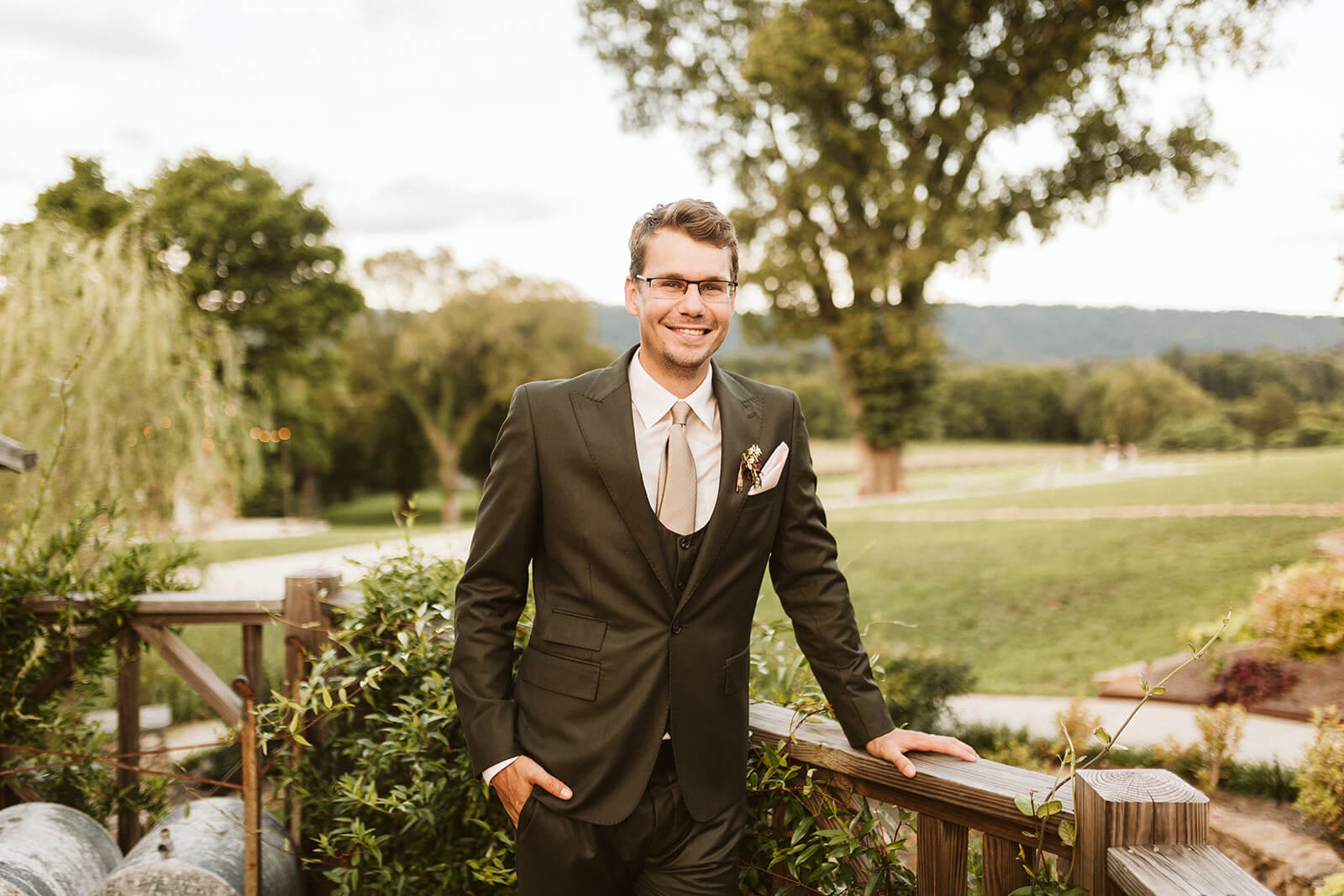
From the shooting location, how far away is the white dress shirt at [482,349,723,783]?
5.98ft

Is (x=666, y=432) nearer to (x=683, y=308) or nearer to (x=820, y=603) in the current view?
(x=683, y=308)

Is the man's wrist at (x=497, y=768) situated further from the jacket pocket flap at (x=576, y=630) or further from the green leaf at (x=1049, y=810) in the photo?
the green leaf at (x=1049, y=810)

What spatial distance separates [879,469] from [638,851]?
757 inches

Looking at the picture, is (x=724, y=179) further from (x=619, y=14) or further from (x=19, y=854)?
(x=19, y=854)

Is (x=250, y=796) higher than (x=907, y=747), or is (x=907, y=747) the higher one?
(x=907, y=747)

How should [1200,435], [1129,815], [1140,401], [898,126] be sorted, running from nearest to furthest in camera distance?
1. [1129,815]
2. [898,126]
3. [1200,435]
4. [1140,401]

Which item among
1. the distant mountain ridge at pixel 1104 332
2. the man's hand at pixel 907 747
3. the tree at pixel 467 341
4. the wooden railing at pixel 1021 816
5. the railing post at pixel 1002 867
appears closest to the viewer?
the wooden railing at pixel 1021 816

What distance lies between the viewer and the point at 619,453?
177 centimetres

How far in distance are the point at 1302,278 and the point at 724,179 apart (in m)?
13.2

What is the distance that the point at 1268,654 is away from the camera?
19.1 ft

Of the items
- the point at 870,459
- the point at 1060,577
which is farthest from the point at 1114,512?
the point at 870,459

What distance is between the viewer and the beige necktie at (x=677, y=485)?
178 cm

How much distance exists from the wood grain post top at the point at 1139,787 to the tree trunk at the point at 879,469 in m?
18.5

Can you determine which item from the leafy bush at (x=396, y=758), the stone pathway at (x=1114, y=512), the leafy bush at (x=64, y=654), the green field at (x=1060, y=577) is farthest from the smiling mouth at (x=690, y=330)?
the stone pathway at (x=1114, y=512)
